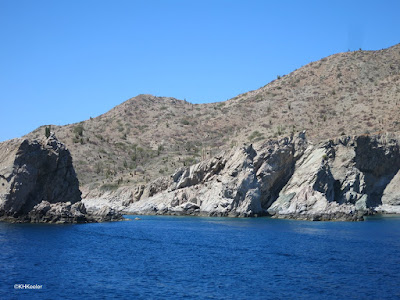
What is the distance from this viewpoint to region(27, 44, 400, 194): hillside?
373 ft

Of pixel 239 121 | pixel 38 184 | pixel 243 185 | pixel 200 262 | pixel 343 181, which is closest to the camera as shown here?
pixel 200 262

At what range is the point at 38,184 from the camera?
6147cm

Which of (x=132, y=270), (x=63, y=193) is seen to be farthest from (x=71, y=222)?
(x=132, y=270)

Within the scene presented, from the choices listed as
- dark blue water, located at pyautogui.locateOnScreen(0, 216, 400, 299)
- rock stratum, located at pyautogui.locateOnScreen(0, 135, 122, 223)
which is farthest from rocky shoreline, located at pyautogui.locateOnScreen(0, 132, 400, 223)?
dark blue water, located at pyautogui.locateOnScreen(0, 216, 400, 299)

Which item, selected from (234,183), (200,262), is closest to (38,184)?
(234,183)

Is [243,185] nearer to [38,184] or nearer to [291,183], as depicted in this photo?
[291,183]

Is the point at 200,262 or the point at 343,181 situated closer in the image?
the point at 200,262

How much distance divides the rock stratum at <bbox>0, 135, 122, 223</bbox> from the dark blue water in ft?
12.3

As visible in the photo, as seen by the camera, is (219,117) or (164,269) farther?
(219,117)

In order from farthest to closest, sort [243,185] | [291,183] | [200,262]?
1. [291,183]
2. [243,185]
3. [200,262]

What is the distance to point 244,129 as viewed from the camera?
13262cm

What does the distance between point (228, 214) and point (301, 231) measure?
22.2 metres

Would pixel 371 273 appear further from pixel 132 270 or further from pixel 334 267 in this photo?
pixel 132 270

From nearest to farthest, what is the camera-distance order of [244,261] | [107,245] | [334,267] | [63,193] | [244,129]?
[334,267]
[244,261]
[107,245]
[63,193]
[244,129]
